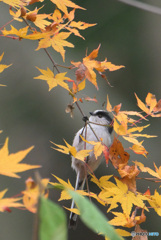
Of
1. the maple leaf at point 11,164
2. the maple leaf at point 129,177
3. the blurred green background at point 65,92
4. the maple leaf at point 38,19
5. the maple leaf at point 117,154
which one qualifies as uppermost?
the maple leaf at point 38,19

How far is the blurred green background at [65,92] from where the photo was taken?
2549mm

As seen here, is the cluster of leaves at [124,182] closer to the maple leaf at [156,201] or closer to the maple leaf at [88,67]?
the maple leaf at [156,201]

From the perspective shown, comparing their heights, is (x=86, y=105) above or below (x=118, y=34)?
below

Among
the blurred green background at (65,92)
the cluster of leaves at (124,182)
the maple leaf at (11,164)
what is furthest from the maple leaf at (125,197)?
the blurred green background at (65,92)

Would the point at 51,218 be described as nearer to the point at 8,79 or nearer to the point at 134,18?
the point at 8,79

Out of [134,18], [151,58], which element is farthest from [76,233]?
[134,18]

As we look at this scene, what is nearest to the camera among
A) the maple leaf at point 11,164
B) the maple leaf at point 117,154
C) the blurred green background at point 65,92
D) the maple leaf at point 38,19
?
the maple leaf at point 11,164

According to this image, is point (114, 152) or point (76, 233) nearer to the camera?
point (114, 152)

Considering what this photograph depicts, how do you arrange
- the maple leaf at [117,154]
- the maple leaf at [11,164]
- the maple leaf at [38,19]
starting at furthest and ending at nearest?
the maple leaf at [117,154] < the maple leaf at [38,19] < the maple leaf at [11,164]

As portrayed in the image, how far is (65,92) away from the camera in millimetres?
2709

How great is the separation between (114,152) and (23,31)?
48cm

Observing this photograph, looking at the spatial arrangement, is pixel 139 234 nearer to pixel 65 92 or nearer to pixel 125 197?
pixel 125 197

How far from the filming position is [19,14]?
1067 millimetres

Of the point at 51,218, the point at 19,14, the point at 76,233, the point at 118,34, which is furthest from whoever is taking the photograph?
the point at 118,34
